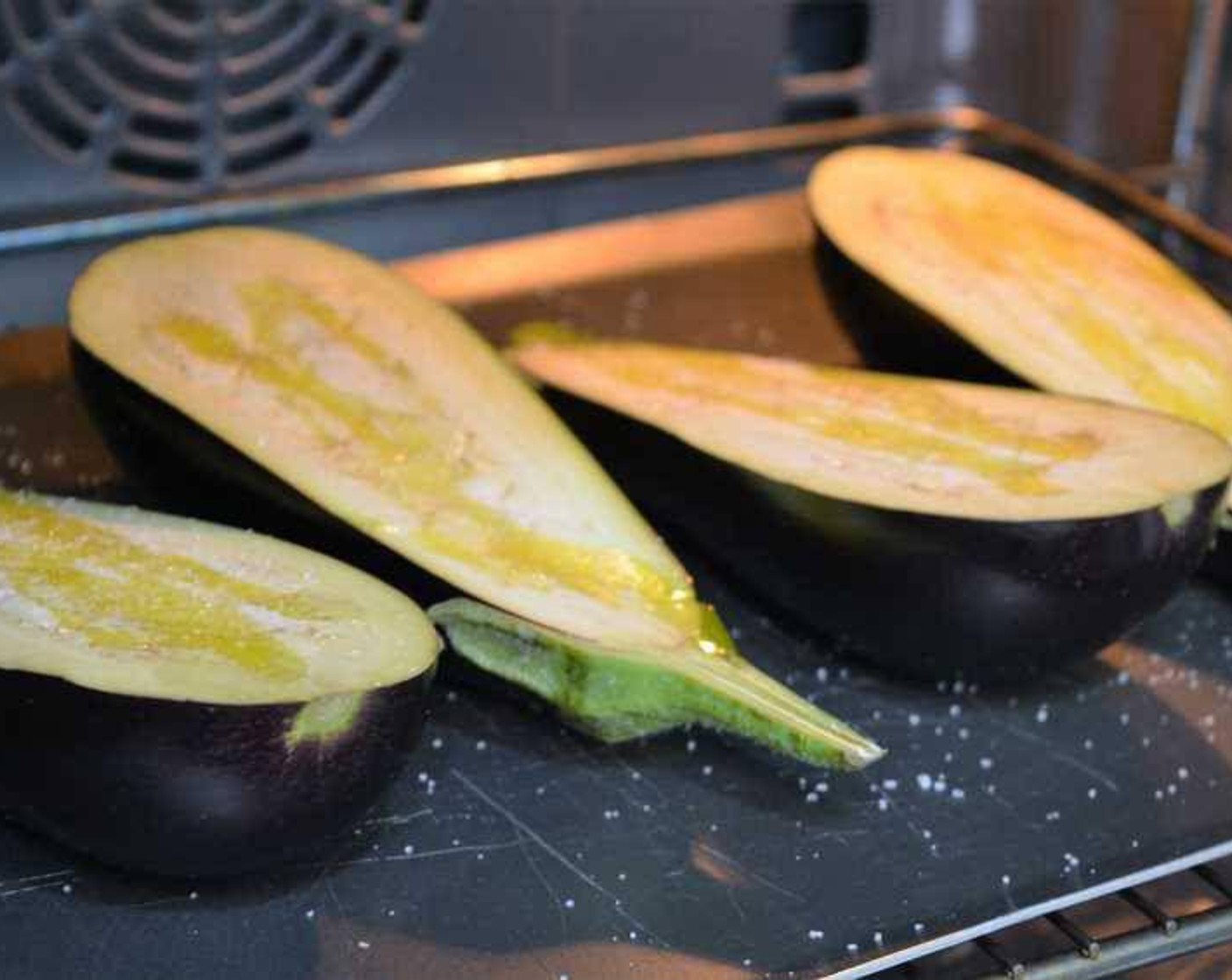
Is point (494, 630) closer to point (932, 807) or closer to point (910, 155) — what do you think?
point (932, 807)

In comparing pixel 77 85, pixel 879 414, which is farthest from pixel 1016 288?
pixel 77 85

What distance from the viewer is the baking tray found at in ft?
2.02

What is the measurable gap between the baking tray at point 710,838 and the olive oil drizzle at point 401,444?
0.05 meters

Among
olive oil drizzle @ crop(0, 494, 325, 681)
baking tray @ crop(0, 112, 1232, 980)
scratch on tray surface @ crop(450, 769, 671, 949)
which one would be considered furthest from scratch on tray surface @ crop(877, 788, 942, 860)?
olive oil drizzle @ crop(0, 494, 325, 681)

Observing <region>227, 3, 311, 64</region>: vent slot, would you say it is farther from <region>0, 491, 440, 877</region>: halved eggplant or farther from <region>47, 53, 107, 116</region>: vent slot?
<region>0, 491, 440, 877</region>: halved eggplant

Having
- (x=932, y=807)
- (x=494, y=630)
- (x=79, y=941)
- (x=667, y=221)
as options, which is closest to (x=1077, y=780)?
(x=932, y=807)

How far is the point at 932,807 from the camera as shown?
2.28ft

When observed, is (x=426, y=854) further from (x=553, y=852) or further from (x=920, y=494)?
(x=920, y=494)

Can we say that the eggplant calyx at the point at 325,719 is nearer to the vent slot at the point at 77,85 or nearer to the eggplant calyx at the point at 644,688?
the eggplant calyx at the point at 644,688

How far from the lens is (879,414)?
2.57 ft

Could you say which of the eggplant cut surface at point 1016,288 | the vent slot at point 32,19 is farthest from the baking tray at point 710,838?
the vent slot at point 32,19

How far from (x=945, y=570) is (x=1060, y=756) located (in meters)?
0.08

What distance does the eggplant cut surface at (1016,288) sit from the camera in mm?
858

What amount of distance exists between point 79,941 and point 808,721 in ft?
0.81
